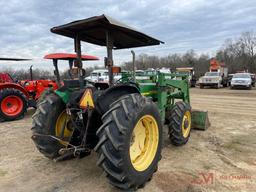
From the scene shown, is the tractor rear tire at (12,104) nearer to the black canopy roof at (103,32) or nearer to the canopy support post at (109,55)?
the black canopy roof at (103,32)

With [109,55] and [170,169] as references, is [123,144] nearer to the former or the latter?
[109,55]

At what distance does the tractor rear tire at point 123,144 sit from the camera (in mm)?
2666

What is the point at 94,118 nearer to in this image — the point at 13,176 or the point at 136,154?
the point at 136,154

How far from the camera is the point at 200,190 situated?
3.13 metres

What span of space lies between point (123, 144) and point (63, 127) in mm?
1592

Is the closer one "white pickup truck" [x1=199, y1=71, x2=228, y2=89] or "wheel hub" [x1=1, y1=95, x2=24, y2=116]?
"wheel hub" [x1=1, y1=95, x2=24, y2=116]

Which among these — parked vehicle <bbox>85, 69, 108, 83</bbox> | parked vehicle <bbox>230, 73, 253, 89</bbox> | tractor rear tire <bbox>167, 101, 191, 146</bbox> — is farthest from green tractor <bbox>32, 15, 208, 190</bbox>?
parked vehicle <bbox>230, 73, 253, 89</bbox>

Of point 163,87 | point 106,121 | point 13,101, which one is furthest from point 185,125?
point 13,101

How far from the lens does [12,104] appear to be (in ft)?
27.4

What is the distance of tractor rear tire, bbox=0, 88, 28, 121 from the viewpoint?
8055 millimetres

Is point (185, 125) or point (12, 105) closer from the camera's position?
point (185, 125)

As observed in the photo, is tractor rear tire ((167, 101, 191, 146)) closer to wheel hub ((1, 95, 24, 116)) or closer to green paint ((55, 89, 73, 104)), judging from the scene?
green paint ((55, 89, 73, 104))

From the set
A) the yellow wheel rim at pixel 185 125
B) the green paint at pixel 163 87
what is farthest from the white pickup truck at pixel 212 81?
the yellow wheel rim at pixel 185 125

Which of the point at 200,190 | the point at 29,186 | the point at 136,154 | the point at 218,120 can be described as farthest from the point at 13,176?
the point at 218,120
